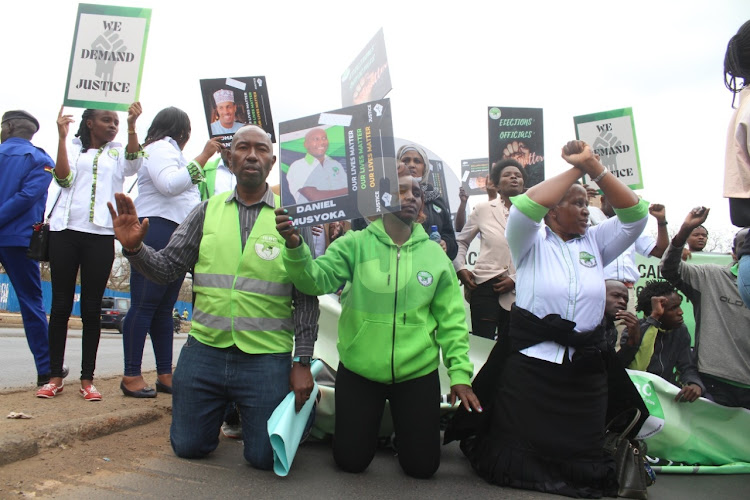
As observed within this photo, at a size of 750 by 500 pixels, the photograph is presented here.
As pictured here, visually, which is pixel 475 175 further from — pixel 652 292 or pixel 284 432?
pixel 284 432

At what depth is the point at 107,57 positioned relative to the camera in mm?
4520

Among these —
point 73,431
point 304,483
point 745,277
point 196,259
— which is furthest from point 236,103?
point 745,277

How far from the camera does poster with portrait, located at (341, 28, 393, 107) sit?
4.93 metres

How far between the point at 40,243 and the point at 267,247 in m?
1.86

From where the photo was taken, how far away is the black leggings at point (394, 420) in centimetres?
332

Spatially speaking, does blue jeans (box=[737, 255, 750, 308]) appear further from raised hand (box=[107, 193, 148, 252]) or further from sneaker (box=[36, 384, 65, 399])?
sneaker (box=[36, 384, 65, 399])

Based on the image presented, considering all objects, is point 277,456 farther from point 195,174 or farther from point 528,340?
point 195,174

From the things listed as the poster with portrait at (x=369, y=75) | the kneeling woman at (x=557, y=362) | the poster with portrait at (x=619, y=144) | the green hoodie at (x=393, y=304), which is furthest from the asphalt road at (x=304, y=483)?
the poster with portrait at (x=619, y=144)

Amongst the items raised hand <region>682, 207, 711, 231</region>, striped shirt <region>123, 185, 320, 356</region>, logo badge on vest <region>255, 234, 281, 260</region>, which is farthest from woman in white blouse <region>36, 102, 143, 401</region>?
raised hand <region>682, 207, 711, 231</region>

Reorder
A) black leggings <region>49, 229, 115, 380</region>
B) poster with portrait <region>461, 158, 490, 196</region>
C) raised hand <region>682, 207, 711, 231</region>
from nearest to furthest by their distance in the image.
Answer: raised hand <region>682, 207, 711, 231</region> → black leggings <region>49, 229, 115, 380</region> → poster with portrait <region>461, 158, 490, 196</region>

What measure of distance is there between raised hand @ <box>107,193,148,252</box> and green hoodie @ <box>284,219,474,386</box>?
83 cm

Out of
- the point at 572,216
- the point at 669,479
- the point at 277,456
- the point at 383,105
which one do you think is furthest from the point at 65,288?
the point at 669,479

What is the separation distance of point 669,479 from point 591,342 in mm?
1205

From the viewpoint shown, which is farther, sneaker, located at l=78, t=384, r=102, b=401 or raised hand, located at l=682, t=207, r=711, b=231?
sneaker, located at l=78, t=384, r=102, b=401
